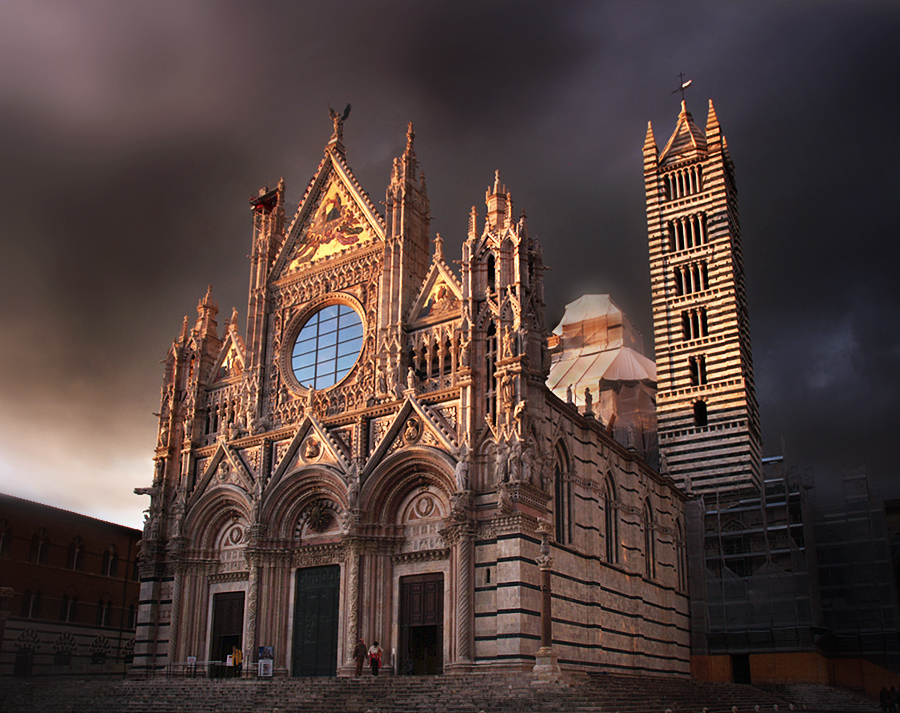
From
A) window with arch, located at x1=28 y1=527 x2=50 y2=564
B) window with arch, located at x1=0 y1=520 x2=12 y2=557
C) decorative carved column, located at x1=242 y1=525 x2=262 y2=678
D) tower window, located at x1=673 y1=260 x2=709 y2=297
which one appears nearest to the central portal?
decorative carved column, located at x1=242 y1=525 x2=262 y2=678

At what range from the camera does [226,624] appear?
104ft

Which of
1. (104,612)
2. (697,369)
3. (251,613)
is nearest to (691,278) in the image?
(697,369)

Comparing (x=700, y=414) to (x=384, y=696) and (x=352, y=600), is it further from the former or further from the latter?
(x=384, y=696)

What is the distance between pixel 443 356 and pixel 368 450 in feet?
13.0

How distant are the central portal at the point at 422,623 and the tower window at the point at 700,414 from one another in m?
21.1

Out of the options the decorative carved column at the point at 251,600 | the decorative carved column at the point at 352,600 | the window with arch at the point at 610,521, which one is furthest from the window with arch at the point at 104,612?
the window with arch at the point at 610,521

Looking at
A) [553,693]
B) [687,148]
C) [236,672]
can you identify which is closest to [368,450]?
[236,672]

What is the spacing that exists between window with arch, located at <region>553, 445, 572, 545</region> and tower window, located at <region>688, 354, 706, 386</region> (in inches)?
688

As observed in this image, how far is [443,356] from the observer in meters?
29.7

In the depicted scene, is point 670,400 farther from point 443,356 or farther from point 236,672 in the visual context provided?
point 236,672

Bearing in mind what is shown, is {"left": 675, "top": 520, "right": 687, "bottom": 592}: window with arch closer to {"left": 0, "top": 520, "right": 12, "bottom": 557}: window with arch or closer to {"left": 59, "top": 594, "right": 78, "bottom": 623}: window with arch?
{"left": 59, "top": 594, "right": 78, "bottom": 623}: window with arch

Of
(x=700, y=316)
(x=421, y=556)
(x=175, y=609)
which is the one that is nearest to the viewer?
(x=421, y=556)

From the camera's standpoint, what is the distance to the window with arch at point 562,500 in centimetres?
2867

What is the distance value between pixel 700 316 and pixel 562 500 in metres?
20.1
